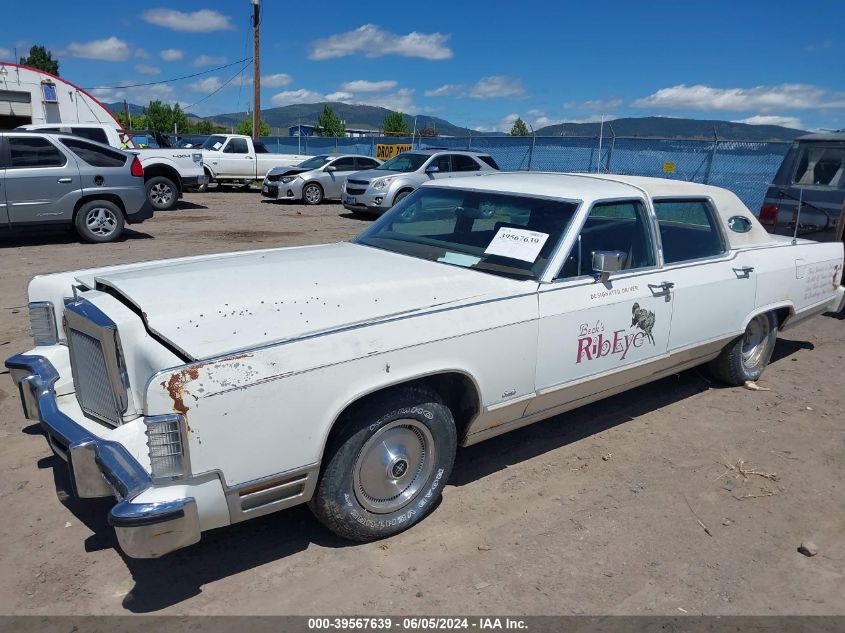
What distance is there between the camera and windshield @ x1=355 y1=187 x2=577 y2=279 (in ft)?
13.1

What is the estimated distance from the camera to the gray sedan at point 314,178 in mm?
19359

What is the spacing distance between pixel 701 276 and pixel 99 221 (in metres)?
9.71

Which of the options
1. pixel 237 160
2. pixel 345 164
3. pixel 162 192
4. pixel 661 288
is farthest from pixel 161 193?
pixel 661 288

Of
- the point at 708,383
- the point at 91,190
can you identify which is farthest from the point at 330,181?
the point at 708,383

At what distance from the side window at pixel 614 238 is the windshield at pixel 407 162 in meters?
12.4

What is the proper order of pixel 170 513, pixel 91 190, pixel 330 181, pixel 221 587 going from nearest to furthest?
1. pixel 170 513
2. pixel 221 587
3. pixel 91 190
4. pixel 330 181

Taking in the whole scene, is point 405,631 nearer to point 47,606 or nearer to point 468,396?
point 468,396

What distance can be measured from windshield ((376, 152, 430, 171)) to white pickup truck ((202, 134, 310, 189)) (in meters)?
6.10

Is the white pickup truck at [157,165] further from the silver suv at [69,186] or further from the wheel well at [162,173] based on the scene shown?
the silver suv at [69,186]

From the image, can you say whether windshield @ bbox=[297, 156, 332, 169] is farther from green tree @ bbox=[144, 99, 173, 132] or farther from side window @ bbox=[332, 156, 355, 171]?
green tree @ bbox=[144, 99, 173, 132]

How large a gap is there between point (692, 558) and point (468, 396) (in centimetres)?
133

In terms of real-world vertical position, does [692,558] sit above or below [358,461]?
below

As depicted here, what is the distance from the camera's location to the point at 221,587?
2998 mm

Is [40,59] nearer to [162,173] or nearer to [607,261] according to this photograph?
[162,173]
